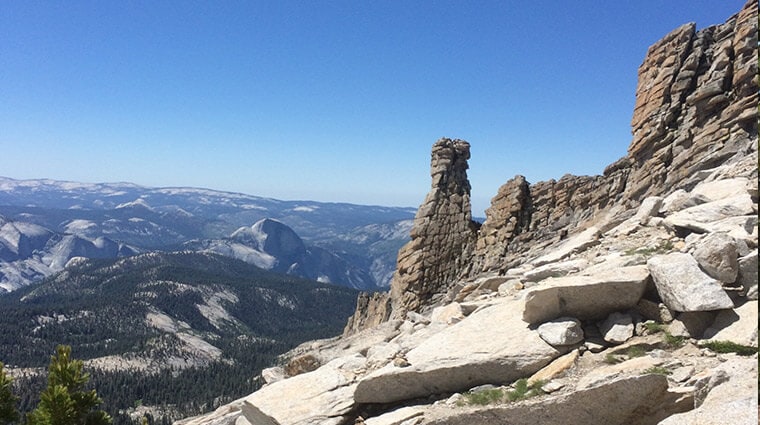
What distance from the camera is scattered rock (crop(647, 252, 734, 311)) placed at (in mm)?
12599

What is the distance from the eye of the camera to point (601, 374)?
12500 mm

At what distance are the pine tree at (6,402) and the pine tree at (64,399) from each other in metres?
2.45

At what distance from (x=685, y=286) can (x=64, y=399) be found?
108ft

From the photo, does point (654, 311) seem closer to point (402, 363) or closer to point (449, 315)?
point (402, 363)

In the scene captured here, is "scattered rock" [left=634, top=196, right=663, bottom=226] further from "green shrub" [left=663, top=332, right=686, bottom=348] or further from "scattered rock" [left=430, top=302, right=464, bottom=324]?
"green shrub" [left=663, top=332, right=686, bottom=348]

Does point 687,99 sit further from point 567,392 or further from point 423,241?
point 567,392

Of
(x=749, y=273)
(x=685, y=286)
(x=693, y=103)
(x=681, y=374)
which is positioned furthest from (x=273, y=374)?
(x=693, y=103)

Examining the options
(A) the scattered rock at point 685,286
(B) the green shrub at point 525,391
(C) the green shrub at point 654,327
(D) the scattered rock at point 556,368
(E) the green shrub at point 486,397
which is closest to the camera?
(A) the scattered rock at point 685,286

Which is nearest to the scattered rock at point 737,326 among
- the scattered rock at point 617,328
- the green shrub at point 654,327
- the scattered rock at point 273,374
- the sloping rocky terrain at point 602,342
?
the sloping rocky terrain at point 602,342

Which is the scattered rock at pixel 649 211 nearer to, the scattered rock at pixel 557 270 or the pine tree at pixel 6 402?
the scattered rock at pixel 557 270

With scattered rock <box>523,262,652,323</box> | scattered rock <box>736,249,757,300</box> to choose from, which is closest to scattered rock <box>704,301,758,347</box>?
scattered rock <box>736,249,757,300</box>

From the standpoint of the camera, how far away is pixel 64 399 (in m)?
27.9

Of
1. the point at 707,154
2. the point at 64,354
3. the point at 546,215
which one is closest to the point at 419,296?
the point at 546,215

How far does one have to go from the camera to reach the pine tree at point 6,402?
1153 inches
